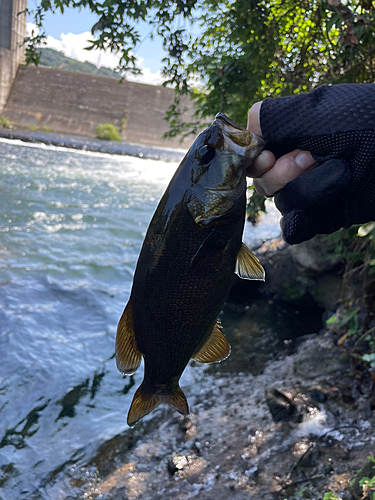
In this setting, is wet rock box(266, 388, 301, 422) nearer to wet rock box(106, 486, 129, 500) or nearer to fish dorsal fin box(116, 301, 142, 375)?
wet rock box(106, 486, 129, 500)

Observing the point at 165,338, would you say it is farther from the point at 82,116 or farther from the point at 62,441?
the point at 82,116

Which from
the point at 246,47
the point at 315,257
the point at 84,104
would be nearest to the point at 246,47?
the point at 246,47

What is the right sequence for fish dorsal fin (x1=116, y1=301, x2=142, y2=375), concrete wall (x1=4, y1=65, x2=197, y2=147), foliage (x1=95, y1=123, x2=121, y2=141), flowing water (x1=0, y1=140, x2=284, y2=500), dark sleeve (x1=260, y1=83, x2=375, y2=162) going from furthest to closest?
concrete wall (x1=4, y1=65, x2=197, y2=147)
foliage (x1=95, y1=123, x2=121, y2=141)
flowing water (x1=0, y1=140, x2=284, y2=500)
fish dorsal fin (x1=116, y1=301, x2=142, y2=375)
dark sleeve (x1=260, y1=83, x2=375, y2=162)

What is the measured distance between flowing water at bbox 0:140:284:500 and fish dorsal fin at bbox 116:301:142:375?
2369 mm

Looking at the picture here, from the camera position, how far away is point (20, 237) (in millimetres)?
9555

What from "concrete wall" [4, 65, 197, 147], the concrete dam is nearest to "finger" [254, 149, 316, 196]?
the concrete dam

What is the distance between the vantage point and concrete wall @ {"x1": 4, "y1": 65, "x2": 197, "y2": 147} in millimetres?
36906

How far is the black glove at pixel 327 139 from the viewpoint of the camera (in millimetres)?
1733

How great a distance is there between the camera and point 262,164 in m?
1.83

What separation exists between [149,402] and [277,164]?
1286 mm

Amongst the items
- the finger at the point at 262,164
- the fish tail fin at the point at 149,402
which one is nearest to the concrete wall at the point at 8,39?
the fish tail fin at the point at 149,402

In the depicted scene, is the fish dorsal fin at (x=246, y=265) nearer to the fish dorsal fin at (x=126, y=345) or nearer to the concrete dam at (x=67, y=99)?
the fish dorsal fin at (x=126, y=345)

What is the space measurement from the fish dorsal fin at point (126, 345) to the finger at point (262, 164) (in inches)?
30.2

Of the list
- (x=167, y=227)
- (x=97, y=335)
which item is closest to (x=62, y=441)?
(x=97, y=335)
